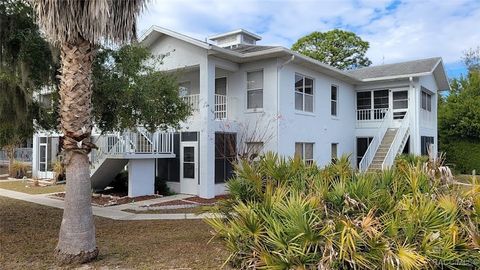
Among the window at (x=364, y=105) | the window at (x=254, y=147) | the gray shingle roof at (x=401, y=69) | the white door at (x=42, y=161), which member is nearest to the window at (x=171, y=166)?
the window at (x=254, y=147)

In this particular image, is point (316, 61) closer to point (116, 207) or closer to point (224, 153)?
point (224, 153)

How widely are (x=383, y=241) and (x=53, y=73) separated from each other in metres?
8.24

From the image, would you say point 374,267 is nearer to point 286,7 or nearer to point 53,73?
point 53,73

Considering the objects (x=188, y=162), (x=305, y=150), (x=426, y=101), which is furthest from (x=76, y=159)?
(x=426, y=101)

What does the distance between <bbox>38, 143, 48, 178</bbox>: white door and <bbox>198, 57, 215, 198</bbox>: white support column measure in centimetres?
1330

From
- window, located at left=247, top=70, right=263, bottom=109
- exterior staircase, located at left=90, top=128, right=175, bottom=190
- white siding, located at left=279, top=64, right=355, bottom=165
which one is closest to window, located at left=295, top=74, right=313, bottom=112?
white siding, located at left=279, top=64, right=355, bottom=165

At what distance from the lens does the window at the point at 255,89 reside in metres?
16.5

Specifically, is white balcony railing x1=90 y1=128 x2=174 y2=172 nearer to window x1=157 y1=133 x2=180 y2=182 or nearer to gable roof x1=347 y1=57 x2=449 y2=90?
window x1=157 y1=133 x2=180 y2=182

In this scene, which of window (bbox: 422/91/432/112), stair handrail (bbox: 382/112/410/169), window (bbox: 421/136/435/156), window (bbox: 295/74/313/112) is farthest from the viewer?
window (bbox: 422/91/432/112)

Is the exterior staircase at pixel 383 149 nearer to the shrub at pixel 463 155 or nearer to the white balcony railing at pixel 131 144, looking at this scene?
the shrub at pixel 463 155

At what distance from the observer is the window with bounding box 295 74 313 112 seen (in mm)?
17469

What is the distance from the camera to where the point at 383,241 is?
512cm

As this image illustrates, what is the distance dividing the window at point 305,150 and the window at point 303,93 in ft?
5.47

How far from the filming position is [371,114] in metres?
22.8
